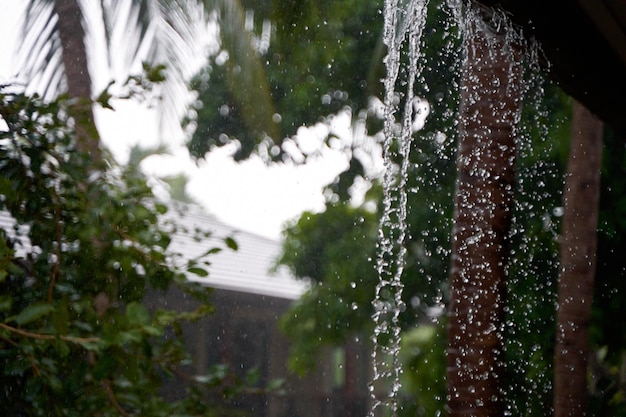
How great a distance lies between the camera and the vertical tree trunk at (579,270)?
6.41 m

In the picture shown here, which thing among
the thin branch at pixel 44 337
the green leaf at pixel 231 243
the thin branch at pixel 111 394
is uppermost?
the green leaf at pixel 231 243

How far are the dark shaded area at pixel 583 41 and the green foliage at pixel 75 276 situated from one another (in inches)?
53.8

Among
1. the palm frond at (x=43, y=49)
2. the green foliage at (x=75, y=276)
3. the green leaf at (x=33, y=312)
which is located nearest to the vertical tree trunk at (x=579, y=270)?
the green foliage at (x=75, y=276)

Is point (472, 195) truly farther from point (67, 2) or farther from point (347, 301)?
point (347, 301)

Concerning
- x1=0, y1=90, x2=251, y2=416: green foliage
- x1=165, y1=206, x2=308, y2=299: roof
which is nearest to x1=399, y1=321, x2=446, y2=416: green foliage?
x1=165, y1=206, x2=308, y2=299: roof

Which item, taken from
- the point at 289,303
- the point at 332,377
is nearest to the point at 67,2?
the point at 289,303

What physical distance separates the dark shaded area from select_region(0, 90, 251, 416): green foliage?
53.8 inches

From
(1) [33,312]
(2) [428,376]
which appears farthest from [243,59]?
(1) [33,312]

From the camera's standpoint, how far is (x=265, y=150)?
1046cm

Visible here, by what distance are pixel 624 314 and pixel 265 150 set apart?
4.78 metres

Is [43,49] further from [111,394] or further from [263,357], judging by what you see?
[263,357]

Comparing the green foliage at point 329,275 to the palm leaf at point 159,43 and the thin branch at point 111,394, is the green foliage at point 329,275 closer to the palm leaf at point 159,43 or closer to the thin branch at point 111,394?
the palm leaf at point 159,43

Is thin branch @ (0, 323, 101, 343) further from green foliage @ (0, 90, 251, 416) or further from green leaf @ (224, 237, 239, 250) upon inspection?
green leaf @ (224, 237, 239, 250)

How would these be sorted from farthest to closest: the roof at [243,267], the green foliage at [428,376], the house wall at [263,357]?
the house wall at [263,357]
the roof at [243,267]
the green foliage at [428,376]
